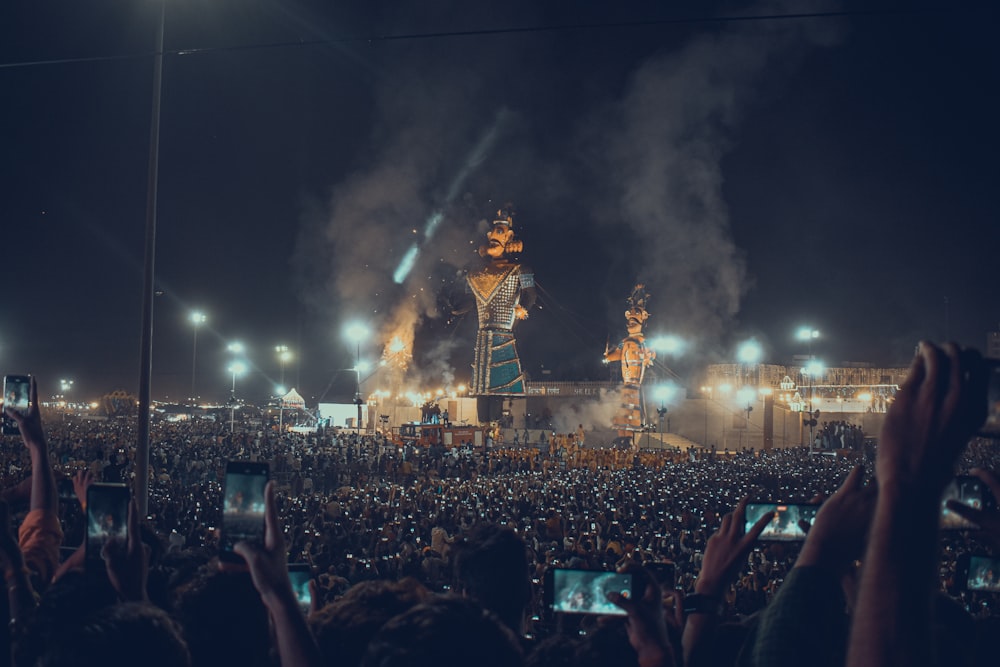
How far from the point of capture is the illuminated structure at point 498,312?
1905 inches

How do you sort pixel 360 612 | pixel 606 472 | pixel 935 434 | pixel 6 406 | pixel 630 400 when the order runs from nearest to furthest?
1. pixel 935 434
2. pixel 360 612
3. pixel 6 406
4. pixel 606 472
5. pixel 630 400

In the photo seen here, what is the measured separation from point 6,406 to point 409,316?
60.9 metres

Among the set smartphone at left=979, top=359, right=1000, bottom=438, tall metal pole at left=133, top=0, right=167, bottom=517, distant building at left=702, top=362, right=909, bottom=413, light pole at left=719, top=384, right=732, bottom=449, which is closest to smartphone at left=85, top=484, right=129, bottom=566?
smartphone at left=979, top=359, right=1000, bottom=438

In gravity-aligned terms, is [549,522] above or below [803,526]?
below

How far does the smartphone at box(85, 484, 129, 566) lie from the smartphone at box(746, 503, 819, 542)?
331 centimetres

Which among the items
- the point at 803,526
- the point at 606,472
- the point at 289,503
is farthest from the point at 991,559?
the point at 606,472

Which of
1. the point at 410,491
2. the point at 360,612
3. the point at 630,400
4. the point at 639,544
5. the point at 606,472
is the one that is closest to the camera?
the point at 360,612

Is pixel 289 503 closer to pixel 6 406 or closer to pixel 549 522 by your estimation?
pixel 549 522

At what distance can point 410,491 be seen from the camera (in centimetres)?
1695

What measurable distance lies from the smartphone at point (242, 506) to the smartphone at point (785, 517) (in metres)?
2.45

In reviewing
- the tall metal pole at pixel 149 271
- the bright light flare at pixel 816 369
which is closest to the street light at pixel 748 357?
the bright light flare at pixel 816 369

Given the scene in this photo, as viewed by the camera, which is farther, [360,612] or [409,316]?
[409,316]

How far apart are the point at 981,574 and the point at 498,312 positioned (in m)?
44.6

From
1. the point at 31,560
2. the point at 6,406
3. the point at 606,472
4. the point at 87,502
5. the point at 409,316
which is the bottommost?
the point at 606,472
